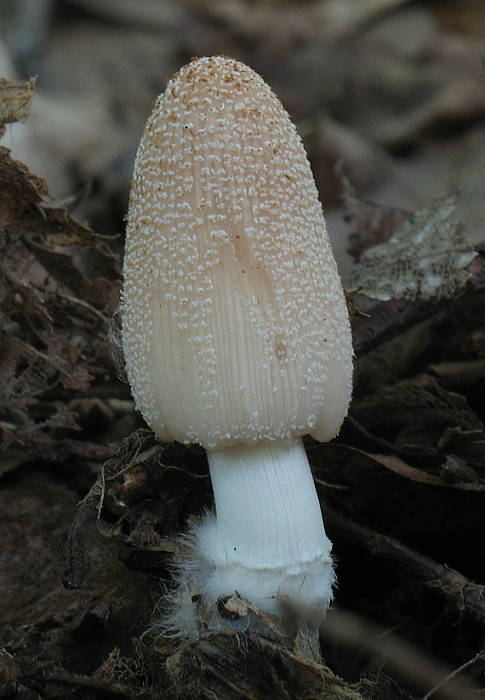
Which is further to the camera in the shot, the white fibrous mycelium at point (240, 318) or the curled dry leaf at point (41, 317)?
the curled dry leaf at point (41, 317)

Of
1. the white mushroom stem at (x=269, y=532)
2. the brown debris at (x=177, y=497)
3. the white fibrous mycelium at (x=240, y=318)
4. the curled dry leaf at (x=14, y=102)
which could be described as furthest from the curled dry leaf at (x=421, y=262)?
the curled dry leaf at (x=14, y=102)

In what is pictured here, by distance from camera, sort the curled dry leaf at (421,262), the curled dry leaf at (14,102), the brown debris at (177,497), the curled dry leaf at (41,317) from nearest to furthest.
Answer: the brown debris at (177,497)
the curled dry leaf at (14,102)
the curled dry leaf at (41,317)
the curled dry leaf at (421,262)

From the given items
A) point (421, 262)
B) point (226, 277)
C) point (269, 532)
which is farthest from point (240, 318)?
point (421, 262)

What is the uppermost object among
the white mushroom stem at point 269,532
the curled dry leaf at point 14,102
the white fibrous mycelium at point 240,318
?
the curled dry leaf at point 14,102

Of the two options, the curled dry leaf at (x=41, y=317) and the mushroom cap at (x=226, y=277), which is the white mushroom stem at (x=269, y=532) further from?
the curled dry leaf at (x=41, y=317)

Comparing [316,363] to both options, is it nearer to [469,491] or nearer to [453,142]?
[469,491]

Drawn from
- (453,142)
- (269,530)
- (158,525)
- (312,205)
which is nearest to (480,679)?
(269,530)

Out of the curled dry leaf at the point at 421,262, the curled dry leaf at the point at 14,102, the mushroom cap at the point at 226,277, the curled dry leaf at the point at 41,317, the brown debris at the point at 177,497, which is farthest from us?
the curled dry leaf at the point at 421,262

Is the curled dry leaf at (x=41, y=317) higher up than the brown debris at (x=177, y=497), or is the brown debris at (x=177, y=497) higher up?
the curled dry leaf at (x=41, y=317)

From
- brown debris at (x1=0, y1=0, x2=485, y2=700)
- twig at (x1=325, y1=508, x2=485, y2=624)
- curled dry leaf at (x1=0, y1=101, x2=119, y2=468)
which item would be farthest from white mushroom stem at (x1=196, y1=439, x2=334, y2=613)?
curled dry leaf at (x1=0, y1=101, x2=119, y2=468)
